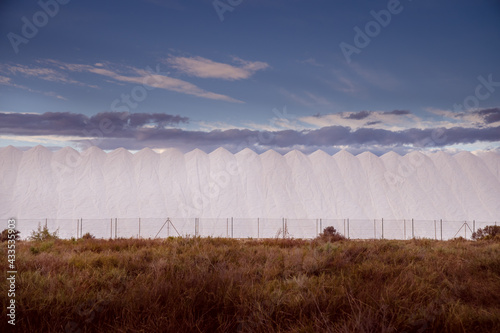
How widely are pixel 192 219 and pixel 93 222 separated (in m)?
11.3

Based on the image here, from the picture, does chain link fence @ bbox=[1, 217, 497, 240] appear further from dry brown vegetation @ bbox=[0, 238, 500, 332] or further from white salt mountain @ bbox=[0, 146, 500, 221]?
dry brown vegetation @ bbox=[0, 238, 500, 332]

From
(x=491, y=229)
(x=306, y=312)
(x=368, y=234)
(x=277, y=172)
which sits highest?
(x=277, y=172)

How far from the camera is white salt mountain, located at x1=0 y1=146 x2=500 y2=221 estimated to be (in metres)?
42.4

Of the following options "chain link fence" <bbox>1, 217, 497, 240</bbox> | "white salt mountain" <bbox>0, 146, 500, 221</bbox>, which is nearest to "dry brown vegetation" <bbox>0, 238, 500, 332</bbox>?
"chain link fence" <bbox>1, 217, 497, 240</bbox>

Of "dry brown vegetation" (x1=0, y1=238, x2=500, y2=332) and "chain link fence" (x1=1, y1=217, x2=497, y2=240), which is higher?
"dry brown vegetation" (x1=0, y1=238, x2=500, y2=332)

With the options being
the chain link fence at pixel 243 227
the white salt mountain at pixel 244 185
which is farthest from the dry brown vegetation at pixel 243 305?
the white salt mountain at pixel 244 185

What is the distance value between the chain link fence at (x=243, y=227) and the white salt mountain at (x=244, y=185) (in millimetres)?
1297

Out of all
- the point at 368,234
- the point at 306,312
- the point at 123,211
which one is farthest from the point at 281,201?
the point at 306,312

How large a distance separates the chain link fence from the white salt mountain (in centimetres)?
130

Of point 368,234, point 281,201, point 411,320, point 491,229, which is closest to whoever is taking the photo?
point 411,320

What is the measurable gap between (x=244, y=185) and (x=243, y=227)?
7.08m

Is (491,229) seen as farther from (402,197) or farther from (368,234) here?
(402,197)

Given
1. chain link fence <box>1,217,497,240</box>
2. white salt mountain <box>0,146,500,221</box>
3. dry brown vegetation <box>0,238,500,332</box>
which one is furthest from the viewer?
white salt mountain <box>0,146,500,221</box>

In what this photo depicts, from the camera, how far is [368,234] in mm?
39375
